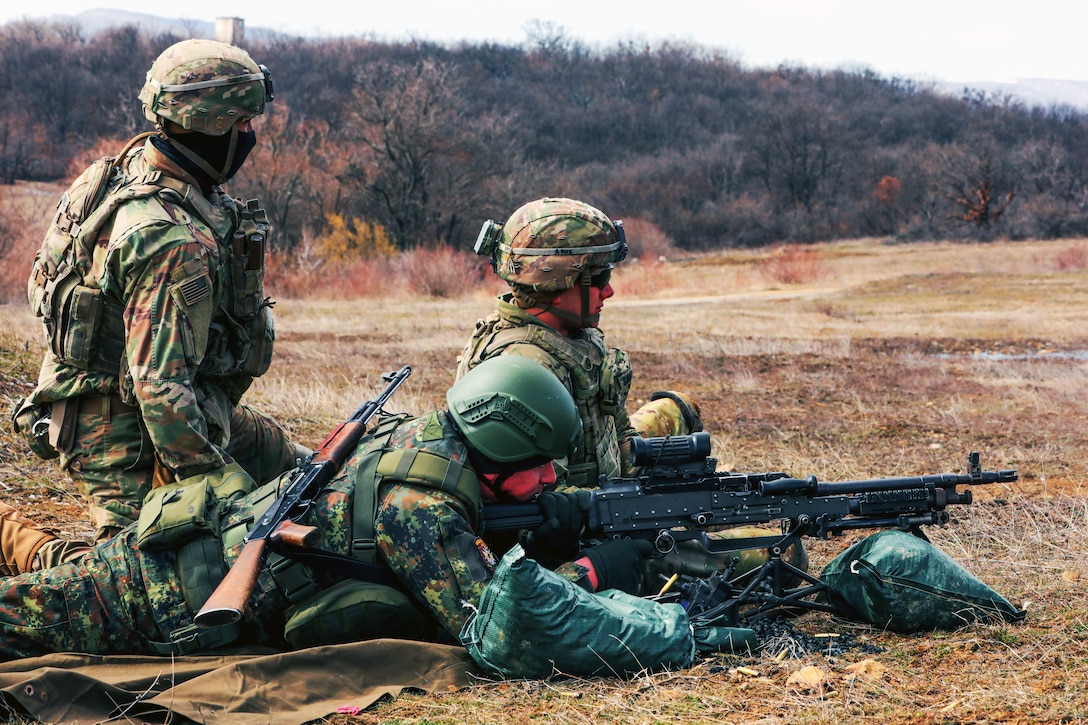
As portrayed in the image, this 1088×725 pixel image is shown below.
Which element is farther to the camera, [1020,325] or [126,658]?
[1020,325]

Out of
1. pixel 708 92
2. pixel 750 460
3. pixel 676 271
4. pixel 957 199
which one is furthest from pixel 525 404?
pixel 708 92

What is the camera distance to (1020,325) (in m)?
18.6

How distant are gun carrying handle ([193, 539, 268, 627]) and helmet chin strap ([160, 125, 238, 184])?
1.75m

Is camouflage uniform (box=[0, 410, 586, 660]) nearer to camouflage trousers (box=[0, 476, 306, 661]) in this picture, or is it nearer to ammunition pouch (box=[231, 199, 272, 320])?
camouflage trousers (box=[0, 476, 306, 661])

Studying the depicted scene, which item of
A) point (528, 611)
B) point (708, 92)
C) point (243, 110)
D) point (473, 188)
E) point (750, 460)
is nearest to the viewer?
point (528, 611)

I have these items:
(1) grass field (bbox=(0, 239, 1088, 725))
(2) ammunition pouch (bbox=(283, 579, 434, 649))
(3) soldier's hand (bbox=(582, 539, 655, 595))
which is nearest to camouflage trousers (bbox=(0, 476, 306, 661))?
(2) ammunition pouch (bbox=(283, 579, 434, 649))

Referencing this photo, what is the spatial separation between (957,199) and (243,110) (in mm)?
54904

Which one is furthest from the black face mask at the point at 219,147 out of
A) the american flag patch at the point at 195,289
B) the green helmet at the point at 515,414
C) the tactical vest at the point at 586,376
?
the green helmet at the point at 515,414

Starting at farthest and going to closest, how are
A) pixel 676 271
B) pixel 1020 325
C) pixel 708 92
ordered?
pixel 708 92, pixel 676 271, pixel 1020 325

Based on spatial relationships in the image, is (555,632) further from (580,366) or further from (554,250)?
(554,250)

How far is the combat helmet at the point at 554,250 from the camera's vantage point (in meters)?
5.16

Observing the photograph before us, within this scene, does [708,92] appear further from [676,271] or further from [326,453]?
[326,453]

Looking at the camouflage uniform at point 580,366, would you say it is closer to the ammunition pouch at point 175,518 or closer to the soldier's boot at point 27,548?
the ammunition pouch at point 175,518

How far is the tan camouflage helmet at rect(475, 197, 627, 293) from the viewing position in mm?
5160
